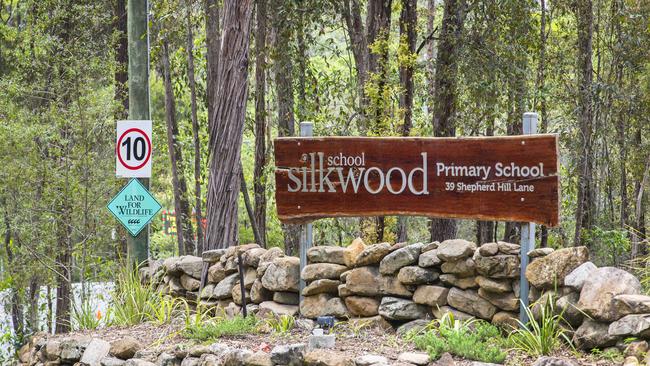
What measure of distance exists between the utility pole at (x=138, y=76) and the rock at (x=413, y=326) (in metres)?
3.70

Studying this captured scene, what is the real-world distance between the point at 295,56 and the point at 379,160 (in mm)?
10143

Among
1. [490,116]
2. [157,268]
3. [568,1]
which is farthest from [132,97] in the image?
[568,1]

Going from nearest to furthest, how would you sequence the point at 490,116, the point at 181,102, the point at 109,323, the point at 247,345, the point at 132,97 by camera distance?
1. the point at 247,345
2. the point at 109,323
3. the point at 132,97
4. the point at 490,116
5. the point at 181,102

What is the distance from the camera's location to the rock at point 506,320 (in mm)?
7652

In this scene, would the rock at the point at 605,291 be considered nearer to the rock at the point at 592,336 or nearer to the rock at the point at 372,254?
the rock at the point at 592,336

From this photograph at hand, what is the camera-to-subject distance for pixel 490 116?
51.9 feet

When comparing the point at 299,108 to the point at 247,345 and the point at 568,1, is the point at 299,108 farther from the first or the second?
the point at 247,345

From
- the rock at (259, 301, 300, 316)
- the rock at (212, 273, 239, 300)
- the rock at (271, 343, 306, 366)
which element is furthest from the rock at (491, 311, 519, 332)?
the rock at (212, 273, 239, 300)

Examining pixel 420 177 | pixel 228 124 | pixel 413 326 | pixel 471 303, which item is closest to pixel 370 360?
pixel 413 326

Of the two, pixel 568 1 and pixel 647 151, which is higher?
pixel 568 1

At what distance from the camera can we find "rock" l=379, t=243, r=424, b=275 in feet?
26.9

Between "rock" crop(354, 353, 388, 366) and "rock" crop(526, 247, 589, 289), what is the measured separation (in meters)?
1.44

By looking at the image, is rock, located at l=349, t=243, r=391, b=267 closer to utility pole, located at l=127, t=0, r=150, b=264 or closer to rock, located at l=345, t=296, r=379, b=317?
rock, located at l=345, t=296, r=379, b=317

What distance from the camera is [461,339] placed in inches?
282
